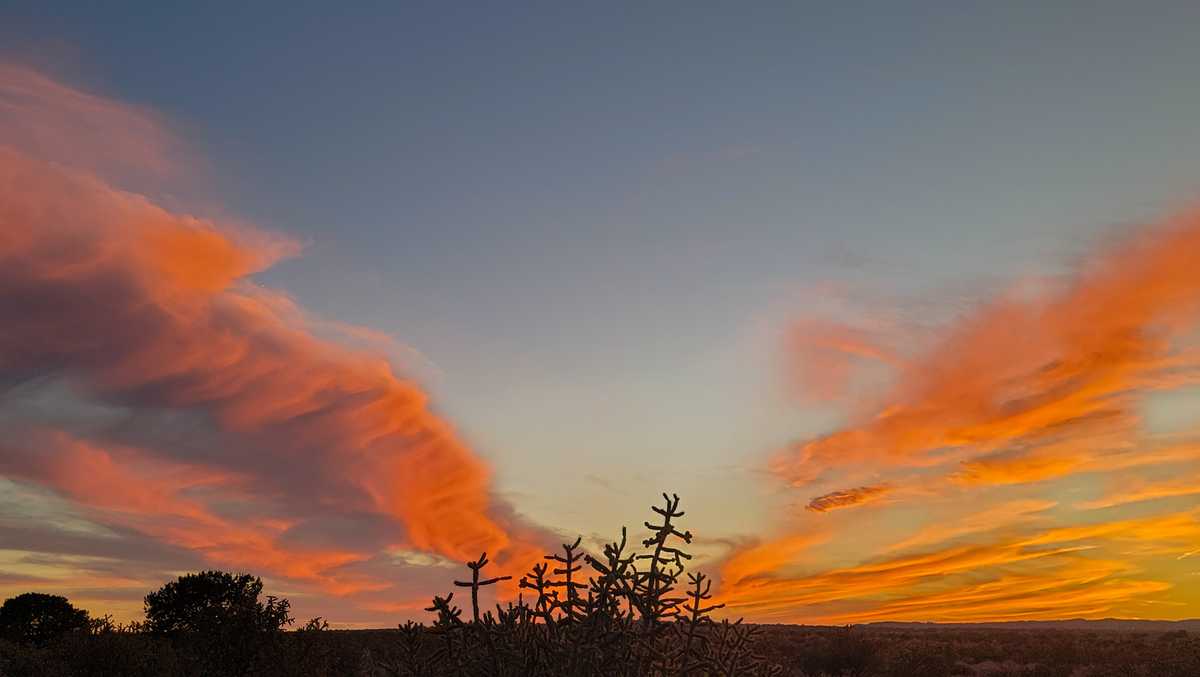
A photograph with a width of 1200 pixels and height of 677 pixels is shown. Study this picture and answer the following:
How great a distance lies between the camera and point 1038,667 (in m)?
53.4

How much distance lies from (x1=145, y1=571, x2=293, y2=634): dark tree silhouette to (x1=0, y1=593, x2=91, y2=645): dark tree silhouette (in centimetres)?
1742

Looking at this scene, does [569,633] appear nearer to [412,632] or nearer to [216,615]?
[412,632]

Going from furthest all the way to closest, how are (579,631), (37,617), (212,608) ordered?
1. (37,617)
2. (212,608)
3. (579,631)

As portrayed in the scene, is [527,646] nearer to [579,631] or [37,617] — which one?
[579,631]

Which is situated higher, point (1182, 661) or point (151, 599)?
point (151, 599)

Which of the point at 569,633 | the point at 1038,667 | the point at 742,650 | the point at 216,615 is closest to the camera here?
the point at 569,633

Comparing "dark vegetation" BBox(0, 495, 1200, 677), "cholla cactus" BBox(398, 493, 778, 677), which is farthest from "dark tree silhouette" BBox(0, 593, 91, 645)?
"cholla cactus" BBox(398, 493, 778, 677)

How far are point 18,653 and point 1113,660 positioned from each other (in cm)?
5609

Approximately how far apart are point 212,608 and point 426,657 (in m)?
28.6

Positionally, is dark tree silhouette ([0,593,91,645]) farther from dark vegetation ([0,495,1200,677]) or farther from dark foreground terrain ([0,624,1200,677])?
dark foreground terrain ([0,624,1200,677])

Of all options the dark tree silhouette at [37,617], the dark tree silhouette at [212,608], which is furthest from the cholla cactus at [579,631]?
the dark tree silhouette at [37,617]

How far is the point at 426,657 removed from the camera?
18.9 feet

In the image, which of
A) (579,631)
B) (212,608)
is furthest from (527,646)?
(212,608)

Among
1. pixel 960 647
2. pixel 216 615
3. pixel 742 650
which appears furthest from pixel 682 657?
pixel 960 647
